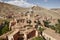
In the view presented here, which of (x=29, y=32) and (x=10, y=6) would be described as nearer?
(x=29, y=32)

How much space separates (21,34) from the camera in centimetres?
2258

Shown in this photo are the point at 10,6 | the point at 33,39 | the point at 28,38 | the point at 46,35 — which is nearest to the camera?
the point at 33,39

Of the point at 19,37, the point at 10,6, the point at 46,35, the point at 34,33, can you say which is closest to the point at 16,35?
the point at 19,37

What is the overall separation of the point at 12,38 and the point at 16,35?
0.94 m

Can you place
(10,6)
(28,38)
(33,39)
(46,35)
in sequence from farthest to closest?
(10,6), (46,35), (28,38), (33,39)

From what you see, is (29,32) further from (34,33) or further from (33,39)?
(33,39)

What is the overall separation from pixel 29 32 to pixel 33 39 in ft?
7.48

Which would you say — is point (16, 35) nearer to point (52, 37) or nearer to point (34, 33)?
point (34, 33)

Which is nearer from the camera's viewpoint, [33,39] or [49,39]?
[33,39]

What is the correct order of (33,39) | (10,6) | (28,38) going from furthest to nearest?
(10,6)
(28,38)
(33,39)

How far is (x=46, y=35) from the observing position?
23.2m

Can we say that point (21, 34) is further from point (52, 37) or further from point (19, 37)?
point (52, 37)

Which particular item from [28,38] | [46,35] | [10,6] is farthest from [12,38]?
[10,6]

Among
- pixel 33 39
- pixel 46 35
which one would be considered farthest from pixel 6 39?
pixel 46 35
